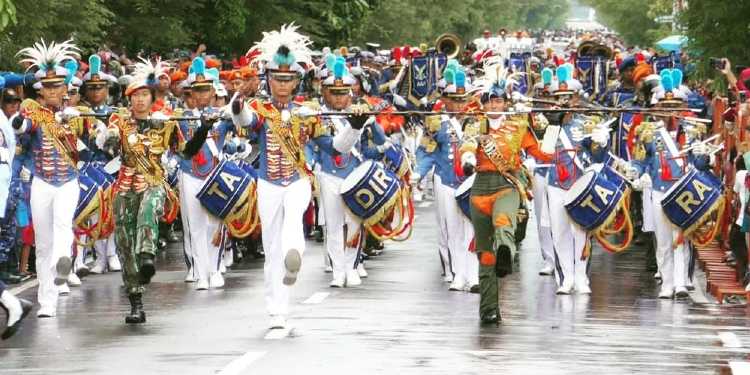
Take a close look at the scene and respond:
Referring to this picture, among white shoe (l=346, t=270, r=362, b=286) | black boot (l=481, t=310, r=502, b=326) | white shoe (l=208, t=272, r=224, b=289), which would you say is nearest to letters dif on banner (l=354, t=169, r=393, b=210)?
white shoe (l=346, t=270, r=362, b=286)

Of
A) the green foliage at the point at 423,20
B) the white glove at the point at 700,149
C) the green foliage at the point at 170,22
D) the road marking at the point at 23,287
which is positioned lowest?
the road marking at the point at 23,287

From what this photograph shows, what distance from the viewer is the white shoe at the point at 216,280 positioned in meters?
21.2

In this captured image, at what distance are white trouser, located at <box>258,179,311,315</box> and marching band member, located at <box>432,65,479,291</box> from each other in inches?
144

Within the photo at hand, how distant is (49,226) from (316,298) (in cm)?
272

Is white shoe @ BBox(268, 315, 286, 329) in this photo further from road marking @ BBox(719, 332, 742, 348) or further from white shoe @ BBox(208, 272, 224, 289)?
white shoe @ BBox(208, 272, 224, 289)

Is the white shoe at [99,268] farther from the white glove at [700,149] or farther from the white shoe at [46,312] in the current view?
the white glove at [700,149]

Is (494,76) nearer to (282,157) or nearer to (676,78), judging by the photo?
(676,78)

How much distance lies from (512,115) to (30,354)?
16.7 feet

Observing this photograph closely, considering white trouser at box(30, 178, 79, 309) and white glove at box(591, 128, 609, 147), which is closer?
white trouser at box(30, 178, 79, 309)

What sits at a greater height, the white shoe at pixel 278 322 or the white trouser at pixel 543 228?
the white trouser at pixel 543 228

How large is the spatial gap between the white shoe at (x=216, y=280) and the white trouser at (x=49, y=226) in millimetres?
2762

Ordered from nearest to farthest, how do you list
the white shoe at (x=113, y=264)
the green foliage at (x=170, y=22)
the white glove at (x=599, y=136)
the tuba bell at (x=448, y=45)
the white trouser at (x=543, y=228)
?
1. the white glove at (x=599, y=136)
2. the white trouser at (x=543, y=228)
3. the white shoe at (x=113, y=264)
4. the green foliage at (x=170, y=22)
5. the tuba bell at (x=448, y=45)

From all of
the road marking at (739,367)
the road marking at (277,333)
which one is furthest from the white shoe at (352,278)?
the road marking at (739,367)

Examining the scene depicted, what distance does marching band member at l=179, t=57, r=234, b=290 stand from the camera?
21.4 meters
